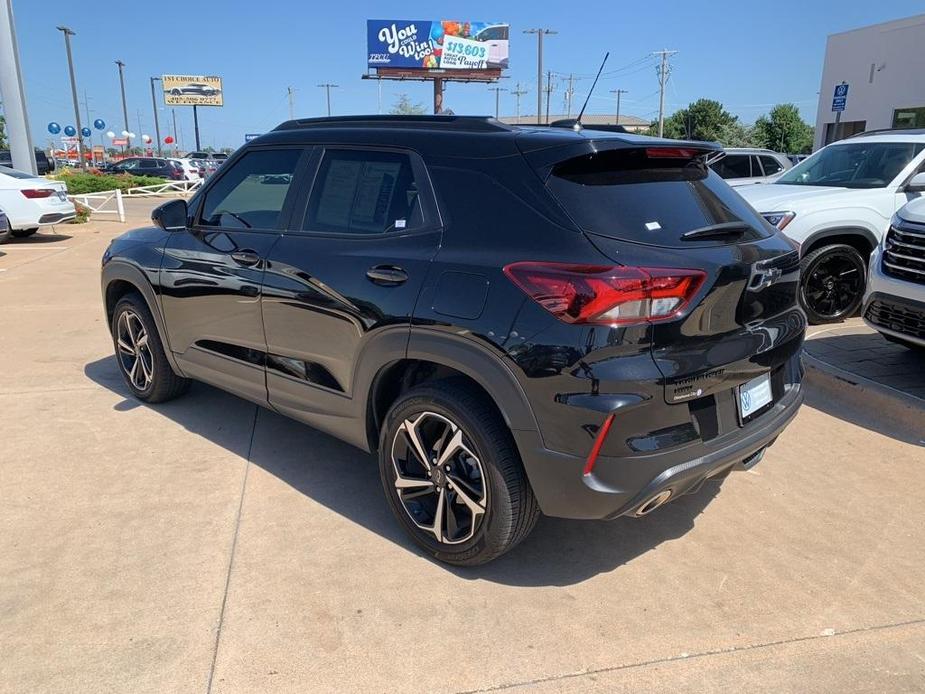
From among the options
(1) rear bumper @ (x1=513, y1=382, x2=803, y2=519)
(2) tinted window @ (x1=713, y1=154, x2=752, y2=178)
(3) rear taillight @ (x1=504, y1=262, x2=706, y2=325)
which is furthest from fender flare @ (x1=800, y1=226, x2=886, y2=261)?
(2) tinted window @ (x1=713, y1=154, x2=752, y2=178)

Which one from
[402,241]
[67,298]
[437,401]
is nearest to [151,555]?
[437,401]

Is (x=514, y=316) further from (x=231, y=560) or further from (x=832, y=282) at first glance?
(x=832, y=282)

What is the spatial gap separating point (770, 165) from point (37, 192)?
13519 millimetres

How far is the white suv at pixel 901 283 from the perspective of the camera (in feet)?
15.4

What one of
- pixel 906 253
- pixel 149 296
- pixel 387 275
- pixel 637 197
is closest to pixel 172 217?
pixel 149 296

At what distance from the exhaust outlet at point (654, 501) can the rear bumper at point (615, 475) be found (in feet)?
0.04

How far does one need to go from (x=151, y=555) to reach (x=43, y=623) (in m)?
0.51

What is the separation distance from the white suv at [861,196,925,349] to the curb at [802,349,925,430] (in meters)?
0.37

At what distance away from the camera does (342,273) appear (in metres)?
3.19

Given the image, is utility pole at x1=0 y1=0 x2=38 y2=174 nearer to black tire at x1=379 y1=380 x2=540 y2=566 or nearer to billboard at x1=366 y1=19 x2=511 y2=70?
black tire at x1=379 y1=380 x2=540 y2=566

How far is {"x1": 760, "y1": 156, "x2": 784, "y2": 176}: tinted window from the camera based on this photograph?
13.3 meters

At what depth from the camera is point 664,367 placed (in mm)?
2473

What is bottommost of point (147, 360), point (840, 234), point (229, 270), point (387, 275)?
point (147, 360)

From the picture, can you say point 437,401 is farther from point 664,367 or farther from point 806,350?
point 806,350
